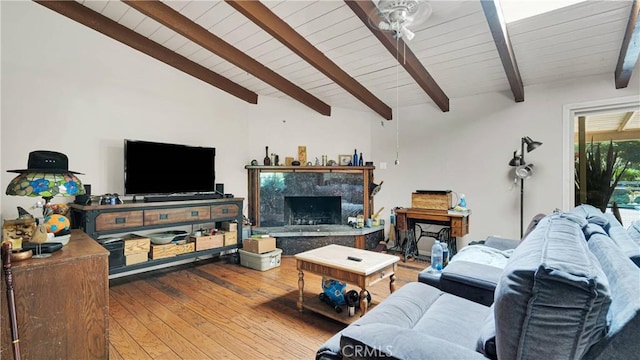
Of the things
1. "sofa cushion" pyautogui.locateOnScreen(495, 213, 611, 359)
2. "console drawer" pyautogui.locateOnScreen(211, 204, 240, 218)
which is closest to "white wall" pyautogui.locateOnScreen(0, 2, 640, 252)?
"console drawer" pyautogui.locateOnScreen(211, 204, 240, 218)

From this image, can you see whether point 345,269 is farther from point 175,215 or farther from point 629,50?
point 629,50

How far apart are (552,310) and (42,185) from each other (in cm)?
251

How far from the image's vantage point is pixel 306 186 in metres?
4.83

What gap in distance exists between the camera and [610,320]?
2.99 ft

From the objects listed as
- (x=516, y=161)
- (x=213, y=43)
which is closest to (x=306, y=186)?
(x=213, y=43)

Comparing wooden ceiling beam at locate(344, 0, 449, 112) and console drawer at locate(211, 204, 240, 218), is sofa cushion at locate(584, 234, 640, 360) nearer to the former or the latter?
wooden ceiling beam at locate(344, 0, 449, 112)

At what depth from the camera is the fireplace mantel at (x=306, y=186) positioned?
4648 mm

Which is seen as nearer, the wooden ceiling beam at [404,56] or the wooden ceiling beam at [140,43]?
the wooden ceiling beam at [404,56]

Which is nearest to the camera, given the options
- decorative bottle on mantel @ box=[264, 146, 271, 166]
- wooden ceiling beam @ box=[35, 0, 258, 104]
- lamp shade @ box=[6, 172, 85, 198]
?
lamp shade @ box=[6, 172, 85, 198]

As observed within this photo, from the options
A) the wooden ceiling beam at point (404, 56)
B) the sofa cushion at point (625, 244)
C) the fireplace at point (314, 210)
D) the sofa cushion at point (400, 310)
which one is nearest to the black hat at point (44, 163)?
the sofa cushion at point (400, 310)

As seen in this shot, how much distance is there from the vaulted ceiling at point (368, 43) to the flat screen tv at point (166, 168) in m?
1.13

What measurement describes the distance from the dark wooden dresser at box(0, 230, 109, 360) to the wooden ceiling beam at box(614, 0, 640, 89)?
13.8 ft

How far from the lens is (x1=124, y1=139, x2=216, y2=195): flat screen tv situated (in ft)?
10.9

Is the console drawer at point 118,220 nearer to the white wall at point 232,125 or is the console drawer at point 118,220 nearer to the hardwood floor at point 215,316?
the white wall at point 232,125
